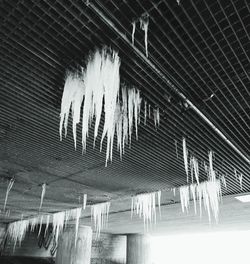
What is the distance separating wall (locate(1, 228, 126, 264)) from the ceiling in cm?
1296

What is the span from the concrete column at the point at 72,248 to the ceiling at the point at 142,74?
11.0 metres

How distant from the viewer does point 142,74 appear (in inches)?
140

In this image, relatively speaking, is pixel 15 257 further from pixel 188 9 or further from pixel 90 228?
pixel 188 9

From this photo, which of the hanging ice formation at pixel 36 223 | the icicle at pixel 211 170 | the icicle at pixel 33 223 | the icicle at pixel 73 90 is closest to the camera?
the icicle at pixel 73 90

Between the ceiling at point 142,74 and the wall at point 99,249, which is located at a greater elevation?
the ceiling at point 142,74

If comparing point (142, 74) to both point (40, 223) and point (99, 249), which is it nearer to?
point (40, 223)

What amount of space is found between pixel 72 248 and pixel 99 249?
13.9ft

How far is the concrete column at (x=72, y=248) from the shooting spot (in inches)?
618

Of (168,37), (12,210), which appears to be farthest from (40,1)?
(12,210)

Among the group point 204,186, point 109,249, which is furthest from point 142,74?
point 109,249

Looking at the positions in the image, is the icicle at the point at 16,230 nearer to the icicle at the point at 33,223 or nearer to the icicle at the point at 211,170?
the icicle at the point at 33,223

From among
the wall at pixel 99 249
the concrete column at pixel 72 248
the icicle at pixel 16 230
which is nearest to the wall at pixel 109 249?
the wall at pixel 99 249

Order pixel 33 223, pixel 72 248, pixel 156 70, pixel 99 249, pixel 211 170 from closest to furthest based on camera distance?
1. pixel 156 70
2. pixel 211 170
3. pixel 72 248
4. pixel 33 223
5. pixel 99 249

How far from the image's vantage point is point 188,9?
2639 millimetres
